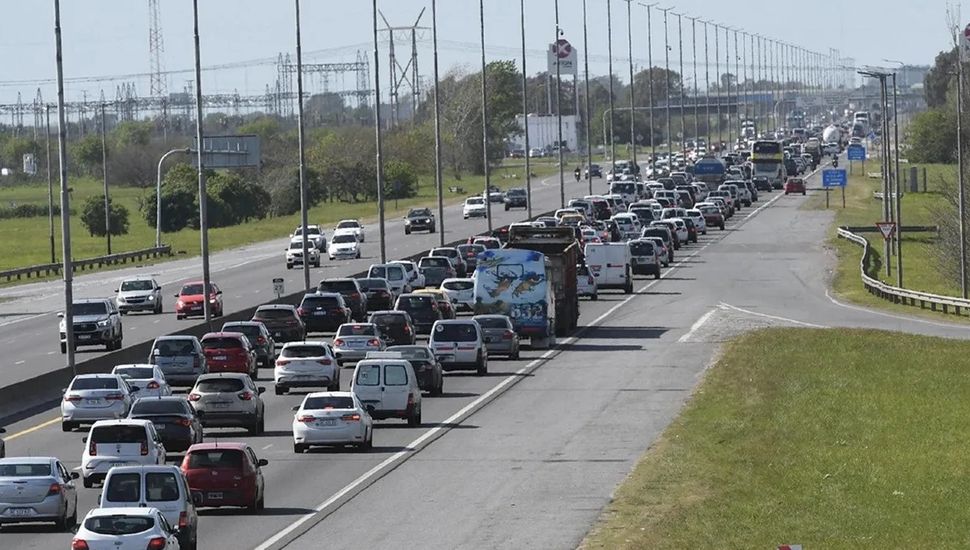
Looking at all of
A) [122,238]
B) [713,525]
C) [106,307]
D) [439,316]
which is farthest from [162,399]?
[122,238]

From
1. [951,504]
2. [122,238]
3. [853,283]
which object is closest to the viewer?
[951,504]

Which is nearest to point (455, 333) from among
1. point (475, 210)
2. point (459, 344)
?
point (459, 344)

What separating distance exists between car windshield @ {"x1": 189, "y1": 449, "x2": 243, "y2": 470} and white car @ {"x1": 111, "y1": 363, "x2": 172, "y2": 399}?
48.7 feet

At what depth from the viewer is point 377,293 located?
79250 mm

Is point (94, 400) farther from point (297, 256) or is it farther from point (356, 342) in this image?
point (297, 256)

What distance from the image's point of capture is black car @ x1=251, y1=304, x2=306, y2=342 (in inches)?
2670

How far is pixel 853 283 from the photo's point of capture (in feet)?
306

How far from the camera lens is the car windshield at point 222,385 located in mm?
45312

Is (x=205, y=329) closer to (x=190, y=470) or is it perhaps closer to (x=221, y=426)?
(x=221, y=426)

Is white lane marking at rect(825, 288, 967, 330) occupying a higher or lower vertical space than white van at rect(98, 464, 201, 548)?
lower

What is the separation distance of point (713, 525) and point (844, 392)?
21043 millimetres

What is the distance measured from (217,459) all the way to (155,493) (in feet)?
12.5

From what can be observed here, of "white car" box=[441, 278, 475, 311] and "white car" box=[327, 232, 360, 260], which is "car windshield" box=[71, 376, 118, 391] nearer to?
"white car" box=[441, 278, 475, 311]

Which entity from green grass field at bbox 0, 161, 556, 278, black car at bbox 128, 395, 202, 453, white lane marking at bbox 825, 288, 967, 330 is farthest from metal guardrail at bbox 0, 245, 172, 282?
black car at bbox 128, 395, 202, 453
